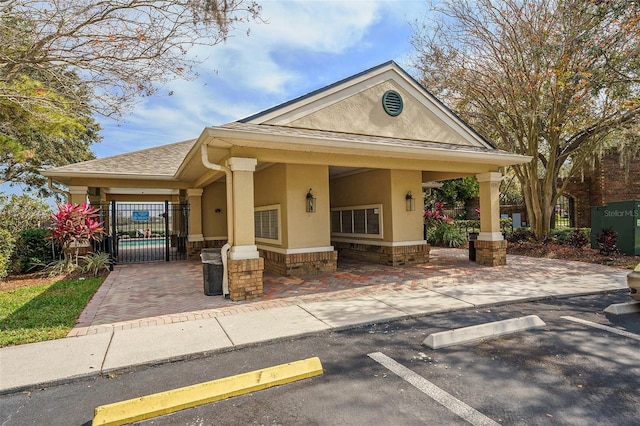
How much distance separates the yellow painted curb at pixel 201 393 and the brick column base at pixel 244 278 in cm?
312

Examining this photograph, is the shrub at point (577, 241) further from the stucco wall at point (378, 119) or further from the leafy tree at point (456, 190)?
the leafy tree at point (456, 190)

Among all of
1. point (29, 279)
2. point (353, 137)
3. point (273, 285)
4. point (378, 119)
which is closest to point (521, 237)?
point (378, 119)

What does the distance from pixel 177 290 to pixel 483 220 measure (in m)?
8.68

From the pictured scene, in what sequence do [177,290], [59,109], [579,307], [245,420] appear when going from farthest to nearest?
[59,109], [177,290], [579,307], [245,420]

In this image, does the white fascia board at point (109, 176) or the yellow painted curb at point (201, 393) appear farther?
the white fascia board at point (109, 176)

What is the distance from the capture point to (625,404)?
3037 millimetres

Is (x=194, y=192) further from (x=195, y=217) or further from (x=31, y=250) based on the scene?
(x=31, y=250)

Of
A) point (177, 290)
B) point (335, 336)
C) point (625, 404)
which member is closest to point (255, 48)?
point (177, 290)

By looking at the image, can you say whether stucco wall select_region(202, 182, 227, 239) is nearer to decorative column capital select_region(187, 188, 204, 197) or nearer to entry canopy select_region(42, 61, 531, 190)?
decorative column capital select_region(187, 188, 204, 197)

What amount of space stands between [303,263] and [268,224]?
5.75 ft

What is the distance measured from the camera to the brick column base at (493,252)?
1012cm

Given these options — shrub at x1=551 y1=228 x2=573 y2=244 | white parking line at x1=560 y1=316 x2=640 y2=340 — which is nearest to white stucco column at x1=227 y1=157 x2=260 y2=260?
white parking line at x1=560 y1=316 x2=640 y2=340

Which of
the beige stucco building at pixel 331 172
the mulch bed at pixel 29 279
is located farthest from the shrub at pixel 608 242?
the mulch bed at pixel 29 279

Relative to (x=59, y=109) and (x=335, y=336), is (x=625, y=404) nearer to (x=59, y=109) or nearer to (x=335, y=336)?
(x=335, y=336)
